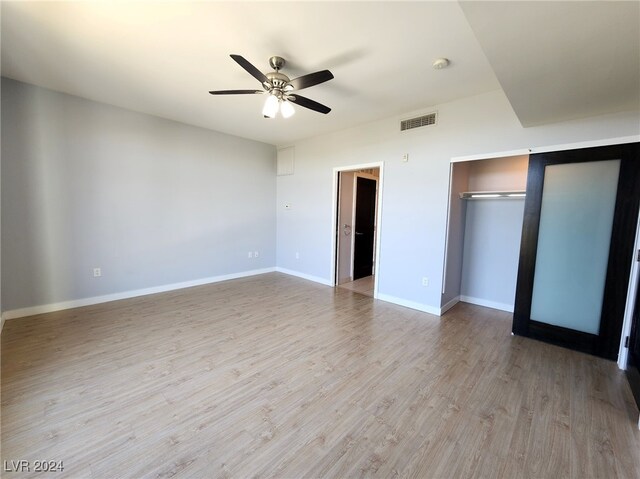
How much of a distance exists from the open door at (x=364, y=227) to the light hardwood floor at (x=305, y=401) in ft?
7.53

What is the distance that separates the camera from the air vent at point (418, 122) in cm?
353

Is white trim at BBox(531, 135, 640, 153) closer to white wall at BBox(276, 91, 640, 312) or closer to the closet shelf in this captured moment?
white wall at BBox(276, 91, 640, 312)

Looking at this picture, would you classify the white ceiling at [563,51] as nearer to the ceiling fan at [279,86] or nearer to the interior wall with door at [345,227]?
the ceiling fan at [279,86]

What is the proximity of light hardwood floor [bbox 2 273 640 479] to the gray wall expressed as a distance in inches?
32.0

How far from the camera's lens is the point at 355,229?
17.5 ft

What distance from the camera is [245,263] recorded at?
5.54m

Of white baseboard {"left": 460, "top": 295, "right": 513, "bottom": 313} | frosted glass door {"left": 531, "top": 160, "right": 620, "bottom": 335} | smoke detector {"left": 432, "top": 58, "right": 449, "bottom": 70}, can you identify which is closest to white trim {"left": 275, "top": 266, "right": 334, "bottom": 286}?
white baseboard {"left": 460, "top": 295, "right": 513, "bottom": 313}

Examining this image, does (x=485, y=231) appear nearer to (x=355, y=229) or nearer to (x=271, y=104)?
(x=355, y=229)

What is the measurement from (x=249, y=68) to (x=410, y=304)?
3511 mm

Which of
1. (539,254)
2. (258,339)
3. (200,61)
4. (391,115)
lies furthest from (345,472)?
(391,115)

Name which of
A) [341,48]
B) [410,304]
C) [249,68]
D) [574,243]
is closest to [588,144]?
[574,243]

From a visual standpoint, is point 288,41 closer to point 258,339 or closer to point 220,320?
point 258,339

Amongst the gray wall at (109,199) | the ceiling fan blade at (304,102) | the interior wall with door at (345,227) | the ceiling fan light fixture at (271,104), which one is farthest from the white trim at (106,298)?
the ceiling fan blade at (304,102)

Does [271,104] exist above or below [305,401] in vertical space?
above
